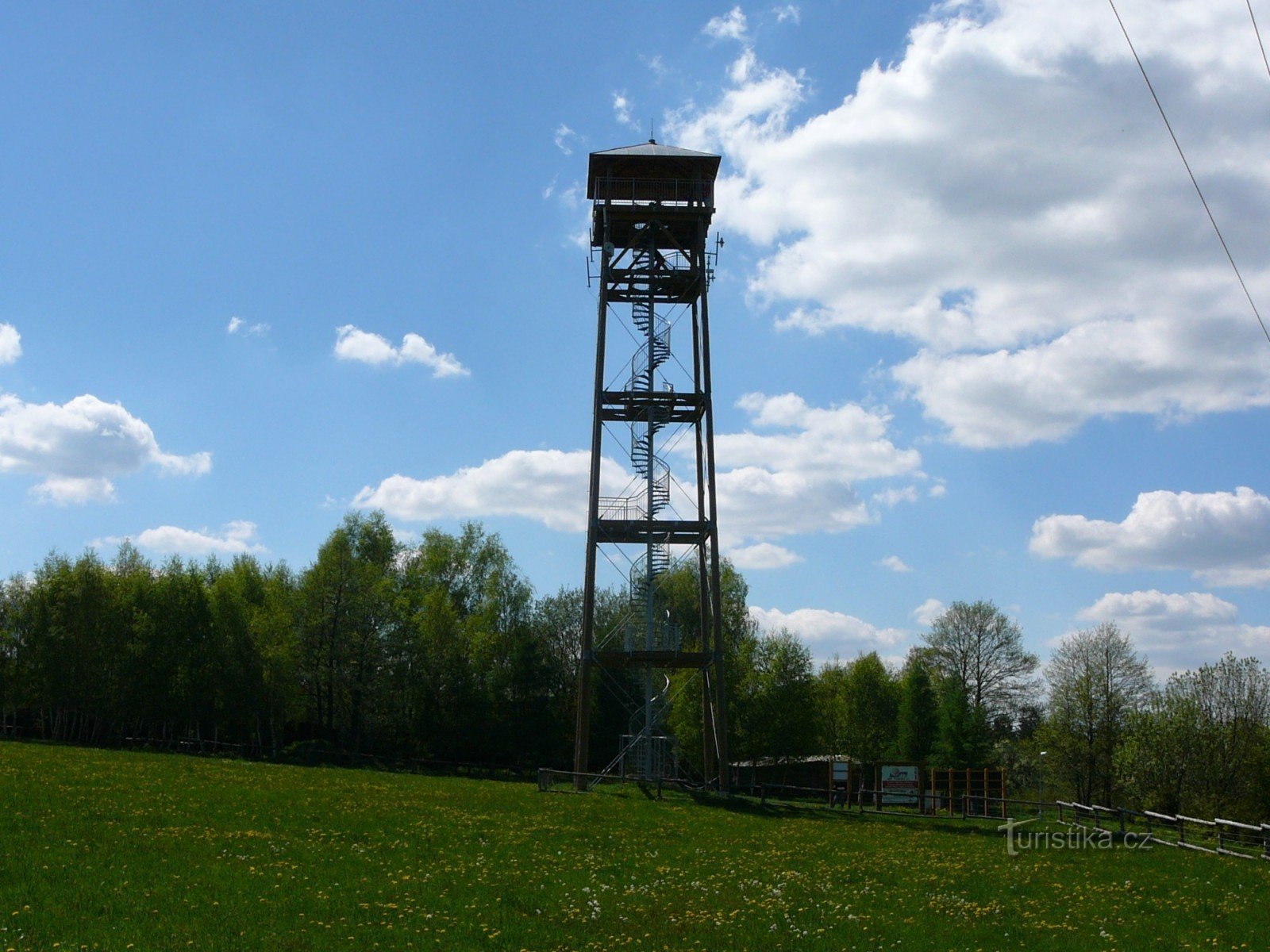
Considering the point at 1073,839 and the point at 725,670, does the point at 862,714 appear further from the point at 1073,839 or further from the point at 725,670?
the point at 1073,839

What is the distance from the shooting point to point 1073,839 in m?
27.0

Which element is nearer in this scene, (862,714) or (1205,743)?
(1205,743)

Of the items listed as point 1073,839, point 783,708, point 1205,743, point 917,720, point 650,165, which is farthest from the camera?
point 917,720

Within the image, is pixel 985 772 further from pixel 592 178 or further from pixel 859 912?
pixel 859 912

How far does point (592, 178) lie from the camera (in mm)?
37875

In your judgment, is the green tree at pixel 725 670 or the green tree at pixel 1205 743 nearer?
the green tree at pixel 1205 743

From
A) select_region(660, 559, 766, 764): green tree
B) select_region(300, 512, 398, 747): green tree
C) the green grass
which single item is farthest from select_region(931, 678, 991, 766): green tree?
the green grass

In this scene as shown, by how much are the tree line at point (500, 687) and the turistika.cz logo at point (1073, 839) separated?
1849cm

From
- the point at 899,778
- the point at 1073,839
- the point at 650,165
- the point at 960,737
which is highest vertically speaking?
the point at 650,165

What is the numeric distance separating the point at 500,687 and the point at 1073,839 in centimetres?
3843

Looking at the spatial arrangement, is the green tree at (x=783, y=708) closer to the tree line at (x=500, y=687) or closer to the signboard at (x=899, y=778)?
the tree line at (x=500, y=687)

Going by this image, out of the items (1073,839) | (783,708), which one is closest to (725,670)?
(783,708)

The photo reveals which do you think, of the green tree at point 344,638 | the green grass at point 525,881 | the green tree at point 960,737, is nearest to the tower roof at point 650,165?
the green grass at point 525,881

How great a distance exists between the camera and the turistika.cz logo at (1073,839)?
25.7 meters
